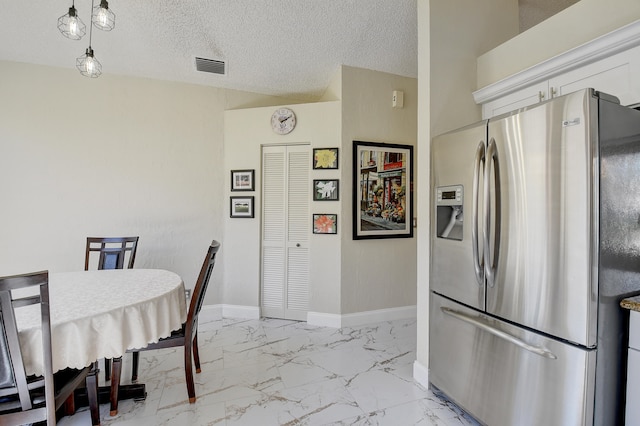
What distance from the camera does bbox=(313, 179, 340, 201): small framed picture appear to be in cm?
330

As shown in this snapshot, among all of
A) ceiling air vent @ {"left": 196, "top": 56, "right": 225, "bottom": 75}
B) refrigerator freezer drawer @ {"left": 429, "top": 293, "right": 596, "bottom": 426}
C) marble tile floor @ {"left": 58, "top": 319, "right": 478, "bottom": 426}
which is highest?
ceiling air vent @ {"left": 196, "top": 56, "right": 225, "bottom": 75}

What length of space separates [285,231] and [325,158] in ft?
3.17

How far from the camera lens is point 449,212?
195cm

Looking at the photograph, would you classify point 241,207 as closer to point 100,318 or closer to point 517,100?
point 100,318

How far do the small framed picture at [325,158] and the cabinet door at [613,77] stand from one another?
2.00 metres

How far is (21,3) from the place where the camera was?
2.28m

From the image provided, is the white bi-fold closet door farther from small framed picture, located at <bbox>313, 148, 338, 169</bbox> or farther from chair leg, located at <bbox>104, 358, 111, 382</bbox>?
chair leg, located at <bbox>104, 358, 111, 382</bbox>

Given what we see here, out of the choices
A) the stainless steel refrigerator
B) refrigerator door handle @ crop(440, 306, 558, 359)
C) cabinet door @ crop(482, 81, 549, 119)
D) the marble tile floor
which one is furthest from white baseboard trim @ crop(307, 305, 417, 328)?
cabinet door @ crop(482, 81, 549, 119)

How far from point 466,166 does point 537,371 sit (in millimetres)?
1071

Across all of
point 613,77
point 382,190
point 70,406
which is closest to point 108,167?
point 70,406

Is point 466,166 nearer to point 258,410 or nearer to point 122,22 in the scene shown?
point 258,410

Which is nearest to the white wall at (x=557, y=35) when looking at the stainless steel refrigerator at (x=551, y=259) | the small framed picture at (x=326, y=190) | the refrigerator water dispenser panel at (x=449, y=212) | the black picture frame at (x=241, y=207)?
the stainless steel refrigerator at (x=551, y=259)

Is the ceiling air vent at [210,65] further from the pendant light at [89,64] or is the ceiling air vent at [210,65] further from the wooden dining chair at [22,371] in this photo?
the wooden dining chair at [22,371]

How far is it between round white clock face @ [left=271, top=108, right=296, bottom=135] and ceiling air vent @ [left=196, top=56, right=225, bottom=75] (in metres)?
0.71
